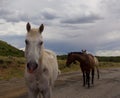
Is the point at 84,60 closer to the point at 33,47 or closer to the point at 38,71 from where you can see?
the point at 38,71

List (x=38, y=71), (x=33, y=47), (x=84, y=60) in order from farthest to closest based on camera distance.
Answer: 1. (x=84, y=60)
2. (x=38, y=71)
3. (x=33, y=47)

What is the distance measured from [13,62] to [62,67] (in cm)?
477

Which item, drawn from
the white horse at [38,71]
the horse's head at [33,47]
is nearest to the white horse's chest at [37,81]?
the white horse at [38,71]

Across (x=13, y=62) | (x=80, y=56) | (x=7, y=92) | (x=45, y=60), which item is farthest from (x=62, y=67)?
(x=45, y=60)

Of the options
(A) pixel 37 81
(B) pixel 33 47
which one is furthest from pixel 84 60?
(B) pixel 33 47

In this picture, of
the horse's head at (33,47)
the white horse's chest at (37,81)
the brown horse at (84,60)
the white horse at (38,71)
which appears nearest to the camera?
the horse's head at (33,47)

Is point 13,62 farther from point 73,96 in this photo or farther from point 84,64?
point 73,96

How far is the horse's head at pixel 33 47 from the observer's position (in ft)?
27.9

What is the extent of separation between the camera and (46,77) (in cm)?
988

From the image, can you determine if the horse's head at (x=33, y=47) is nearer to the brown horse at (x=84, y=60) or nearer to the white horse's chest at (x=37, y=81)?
the white horse's chest at (x=37, y=81)

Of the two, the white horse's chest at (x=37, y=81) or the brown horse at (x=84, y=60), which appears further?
the brown horse at (x=84, y=60)

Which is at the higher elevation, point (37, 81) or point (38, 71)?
point (38, 71)

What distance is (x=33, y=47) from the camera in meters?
8.84

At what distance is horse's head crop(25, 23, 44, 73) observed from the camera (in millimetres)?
8508
